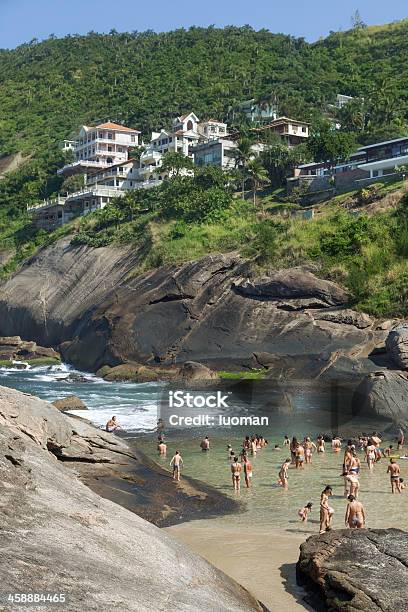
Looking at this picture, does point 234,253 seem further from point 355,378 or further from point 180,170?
point 180,170

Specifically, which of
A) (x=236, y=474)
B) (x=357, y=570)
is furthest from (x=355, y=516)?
(x=236, y=474)

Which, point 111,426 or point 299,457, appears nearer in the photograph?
point 299,457

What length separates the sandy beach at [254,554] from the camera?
13.3 m

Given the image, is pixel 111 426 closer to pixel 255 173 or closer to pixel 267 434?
pixel 267 434

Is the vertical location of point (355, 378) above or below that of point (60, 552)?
below

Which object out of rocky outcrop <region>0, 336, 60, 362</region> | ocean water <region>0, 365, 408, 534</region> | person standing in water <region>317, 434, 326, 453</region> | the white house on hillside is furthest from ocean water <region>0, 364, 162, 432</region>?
the white house on hillside

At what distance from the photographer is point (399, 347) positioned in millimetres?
38375

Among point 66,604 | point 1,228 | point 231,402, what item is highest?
point 1,228

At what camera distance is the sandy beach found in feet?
43.7

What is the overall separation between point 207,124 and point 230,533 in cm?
8676

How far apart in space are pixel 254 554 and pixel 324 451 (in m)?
13.7

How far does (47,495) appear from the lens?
12180mm

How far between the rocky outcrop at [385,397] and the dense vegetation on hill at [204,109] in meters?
15.6

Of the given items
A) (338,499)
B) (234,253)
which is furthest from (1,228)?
(338,499)
